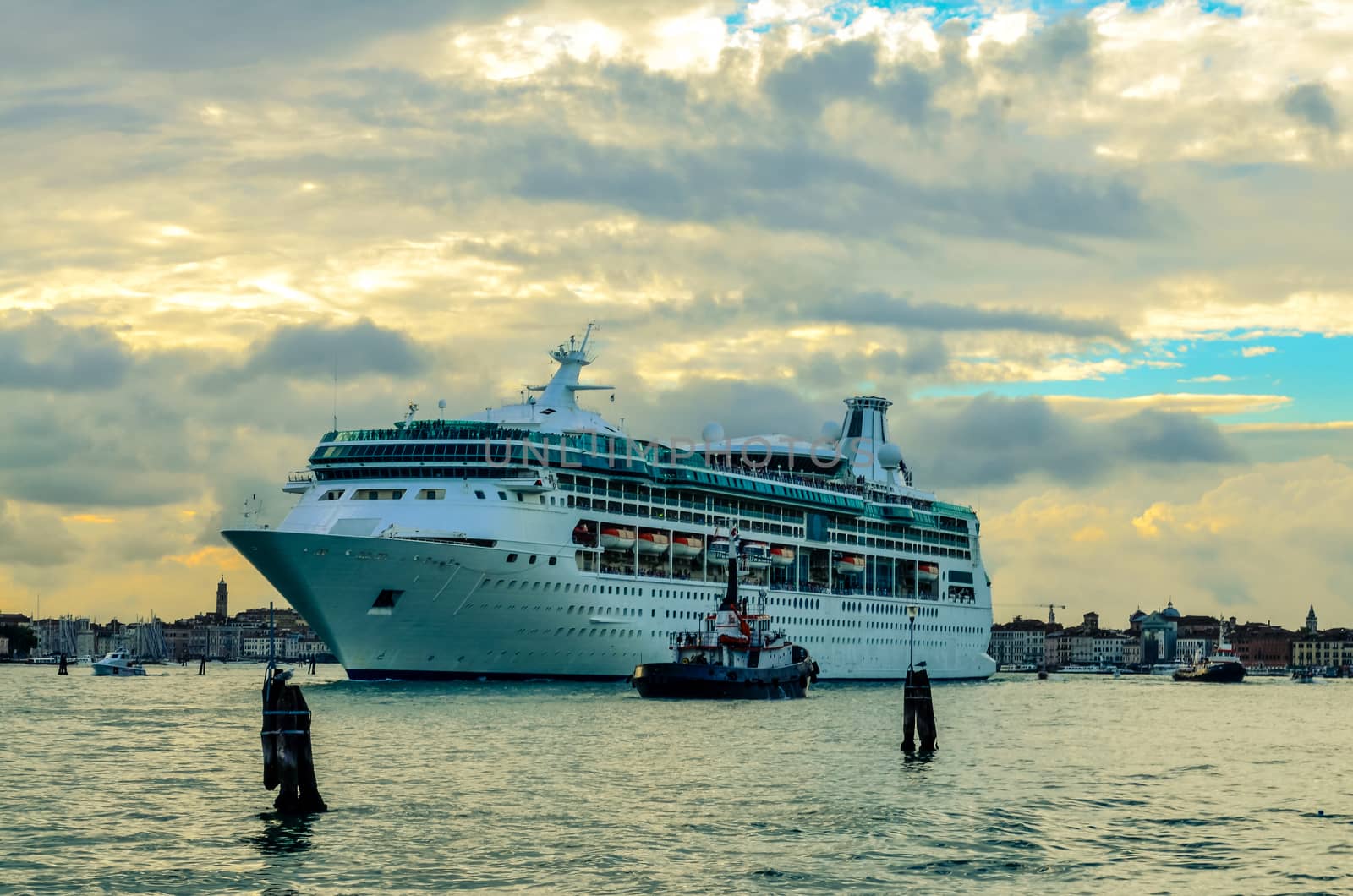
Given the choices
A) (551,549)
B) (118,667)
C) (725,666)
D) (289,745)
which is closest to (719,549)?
(551,549)

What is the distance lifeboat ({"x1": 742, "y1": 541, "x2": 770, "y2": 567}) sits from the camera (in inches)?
3762

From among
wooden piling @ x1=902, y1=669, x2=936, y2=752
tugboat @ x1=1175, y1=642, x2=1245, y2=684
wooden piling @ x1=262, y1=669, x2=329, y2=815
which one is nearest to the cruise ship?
wooden piling @ x1=902, y1=669, x2=936, y2=752

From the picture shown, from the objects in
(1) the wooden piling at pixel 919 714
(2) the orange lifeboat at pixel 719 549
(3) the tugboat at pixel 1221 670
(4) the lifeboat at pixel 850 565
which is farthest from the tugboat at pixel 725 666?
(3) the tugboat at pixel 1221 670

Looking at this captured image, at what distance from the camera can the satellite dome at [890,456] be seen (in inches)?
4934

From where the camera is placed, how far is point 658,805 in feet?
123

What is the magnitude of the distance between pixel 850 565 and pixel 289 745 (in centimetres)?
7657

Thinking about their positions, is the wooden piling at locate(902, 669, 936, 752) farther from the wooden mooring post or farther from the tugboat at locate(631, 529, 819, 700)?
the wooden mooring post

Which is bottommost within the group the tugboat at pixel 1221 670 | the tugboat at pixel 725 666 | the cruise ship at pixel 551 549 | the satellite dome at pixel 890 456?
the tugboat at pixel 1221 670

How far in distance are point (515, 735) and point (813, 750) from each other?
30.7 ft

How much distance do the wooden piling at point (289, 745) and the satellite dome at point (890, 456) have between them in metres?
93.0

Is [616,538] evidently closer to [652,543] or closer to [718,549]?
[652,543]

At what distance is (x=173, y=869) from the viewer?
29312mm

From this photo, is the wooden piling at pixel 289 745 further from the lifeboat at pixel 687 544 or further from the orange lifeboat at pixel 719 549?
Result: the lifeboat at pixel 687 544

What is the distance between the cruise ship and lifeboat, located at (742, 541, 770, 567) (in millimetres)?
155
